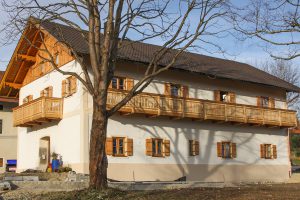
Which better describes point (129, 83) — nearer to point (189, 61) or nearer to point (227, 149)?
point (189, 61)

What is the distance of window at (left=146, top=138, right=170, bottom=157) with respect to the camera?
90.8 feet

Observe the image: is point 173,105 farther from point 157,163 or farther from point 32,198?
point 32,198

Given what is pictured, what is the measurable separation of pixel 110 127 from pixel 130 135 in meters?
1.37

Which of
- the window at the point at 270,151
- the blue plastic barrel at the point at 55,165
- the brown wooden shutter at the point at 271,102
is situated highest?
the brown wooden shutter at the point at 271,102

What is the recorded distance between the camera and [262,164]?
33.6 meters

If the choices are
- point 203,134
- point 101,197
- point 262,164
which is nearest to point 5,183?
point 101,197

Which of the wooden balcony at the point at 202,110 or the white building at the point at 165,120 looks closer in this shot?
the wooden balcony at the point at 202,110

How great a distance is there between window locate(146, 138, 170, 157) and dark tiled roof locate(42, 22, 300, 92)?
454 cm

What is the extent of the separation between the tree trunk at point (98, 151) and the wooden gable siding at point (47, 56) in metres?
12.2

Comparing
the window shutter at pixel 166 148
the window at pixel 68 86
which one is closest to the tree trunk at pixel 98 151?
the window at pixel 68 86

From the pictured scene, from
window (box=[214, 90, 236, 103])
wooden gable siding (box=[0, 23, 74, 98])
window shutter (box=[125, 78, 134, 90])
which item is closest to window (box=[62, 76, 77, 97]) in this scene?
wooden gable siding (box=[0, 23, 74, 98])

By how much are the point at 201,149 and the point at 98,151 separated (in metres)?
16.2

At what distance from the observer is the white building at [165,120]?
26.8 m

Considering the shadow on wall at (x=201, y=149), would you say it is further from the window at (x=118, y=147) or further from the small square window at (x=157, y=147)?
the window at (x=118, y=147)
